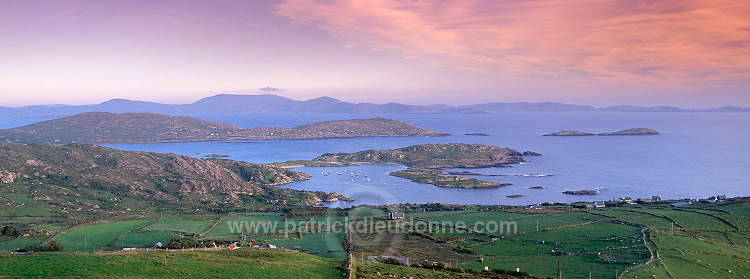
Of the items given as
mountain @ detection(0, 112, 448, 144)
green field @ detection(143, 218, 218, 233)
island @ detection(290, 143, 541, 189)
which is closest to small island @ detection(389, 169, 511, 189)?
island @ detection(290, 143, 541, 189)

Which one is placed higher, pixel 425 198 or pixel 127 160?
pixel 127 160

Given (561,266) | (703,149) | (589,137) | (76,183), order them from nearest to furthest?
(561,266)
(76,183)
(703,149)
(589,137)

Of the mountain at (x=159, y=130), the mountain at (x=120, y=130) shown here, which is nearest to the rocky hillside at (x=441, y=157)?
the mountain at (x=159, y=130)

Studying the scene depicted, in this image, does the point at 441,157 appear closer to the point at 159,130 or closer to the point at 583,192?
the point at 583,192

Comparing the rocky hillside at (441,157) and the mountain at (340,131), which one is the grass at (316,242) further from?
the mountain at (340,131)

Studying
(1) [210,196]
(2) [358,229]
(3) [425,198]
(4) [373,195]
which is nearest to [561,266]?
(2) [358,229]

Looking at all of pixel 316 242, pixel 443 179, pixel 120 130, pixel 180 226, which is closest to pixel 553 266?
A: pixel 316 242

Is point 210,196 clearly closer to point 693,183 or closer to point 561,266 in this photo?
point 561,266
